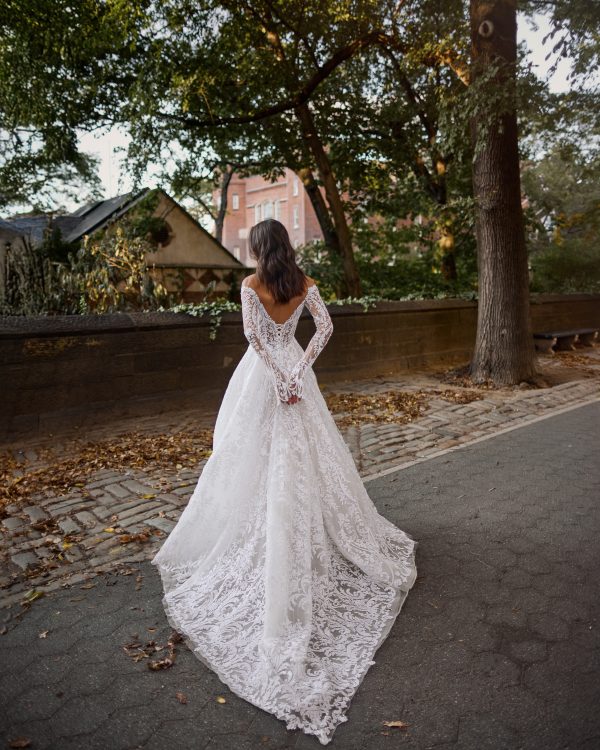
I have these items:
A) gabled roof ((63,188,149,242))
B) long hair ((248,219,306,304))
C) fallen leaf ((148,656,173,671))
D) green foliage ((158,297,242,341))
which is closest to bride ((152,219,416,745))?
long hair ((248,219,306,304))

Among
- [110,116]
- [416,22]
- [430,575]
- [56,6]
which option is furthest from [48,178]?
[430,575]

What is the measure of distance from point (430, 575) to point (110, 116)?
12.6 meters

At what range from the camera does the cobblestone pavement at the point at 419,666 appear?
86.4 inches

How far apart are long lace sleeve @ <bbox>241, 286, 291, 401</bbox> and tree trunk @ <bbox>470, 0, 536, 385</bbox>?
6.75m

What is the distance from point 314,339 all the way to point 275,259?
56 centimetres

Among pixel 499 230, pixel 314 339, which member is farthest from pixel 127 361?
pixel 499 230

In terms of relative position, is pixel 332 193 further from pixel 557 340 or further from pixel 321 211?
pixel 557 340

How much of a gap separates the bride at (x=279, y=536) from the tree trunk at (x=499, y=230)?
6.24 metres

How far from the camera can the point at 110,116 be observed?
1247 centimetres

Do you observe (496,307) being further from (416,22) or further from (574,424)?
(416,22)

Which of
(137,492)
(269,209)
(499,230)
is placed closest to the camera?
(137,492)

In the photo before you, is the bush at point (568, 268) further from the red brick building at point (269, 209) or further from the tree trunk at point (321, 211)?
the red brick building at point (269, 209)

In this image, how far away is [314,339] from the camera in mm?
3455

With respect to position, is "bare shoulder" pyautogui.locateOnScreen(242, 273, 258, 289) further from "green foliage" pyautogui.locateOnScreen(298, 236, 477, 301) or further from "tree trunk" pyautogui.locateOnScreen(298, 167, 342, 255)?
"tree trunk" pyautogui.locateOnScreen(298, 167, 342, 255)
